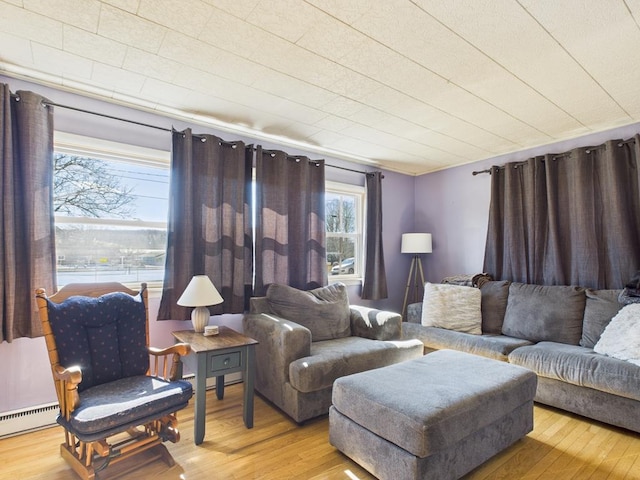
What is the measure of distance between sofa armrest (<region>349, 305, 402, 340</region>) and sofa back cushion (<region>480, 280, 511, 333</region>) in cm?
101

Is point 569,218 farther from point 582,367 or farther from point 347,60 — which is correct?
point 347,60

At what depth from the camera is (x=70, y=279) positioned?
2.54 meters

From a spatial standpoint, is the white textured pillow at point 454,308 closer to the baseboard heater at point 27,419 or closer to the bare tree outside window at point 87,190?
the bare tree outside window at point 87,190

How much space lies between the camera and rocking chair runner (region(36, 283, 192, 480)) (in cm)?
Result: 171

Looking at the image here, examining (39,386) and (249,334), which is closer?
(39,386)

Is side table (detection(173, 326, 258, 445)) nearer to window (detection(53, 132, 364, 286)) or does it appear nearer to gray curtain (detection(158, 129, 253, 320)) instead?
gray curtain (detection(158, 129, 253, 320))

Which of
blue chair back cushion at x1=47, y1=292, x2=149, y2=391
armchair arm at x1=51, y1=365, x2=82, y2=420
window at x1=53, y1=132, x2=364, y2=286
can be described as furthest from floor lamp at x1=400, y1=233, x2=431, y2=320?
armchair arm at x1=51, y1=365, x2=82, y2=420

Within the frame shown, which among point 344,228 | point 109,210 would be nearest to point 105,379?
point 109,210

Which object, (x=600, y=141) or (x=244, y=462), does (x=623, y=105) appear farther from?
(x=244, y=462)

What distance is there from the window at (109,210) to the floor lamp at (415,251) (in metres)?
2.85

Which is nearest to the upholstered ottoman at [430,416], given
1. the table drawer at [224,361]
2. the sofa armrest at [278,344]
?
the sofa armrest at [278,344]

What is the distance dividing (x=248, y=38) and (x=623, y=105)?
2898 mm

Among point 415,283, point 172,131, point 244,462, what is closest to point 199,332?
point 244,462

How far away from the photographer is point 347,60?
6.76ft
